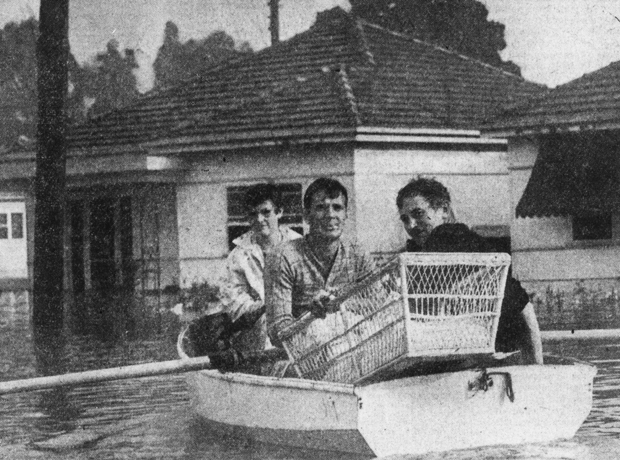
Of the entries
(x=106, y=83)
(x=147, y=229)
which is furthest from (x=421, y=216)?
(x=106, y=83)

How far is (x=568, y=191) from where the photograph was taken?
59.5ft

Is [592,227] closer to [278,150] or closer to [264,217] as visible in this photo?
[278,150]

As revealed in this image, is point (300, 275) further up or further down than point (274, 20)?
further down

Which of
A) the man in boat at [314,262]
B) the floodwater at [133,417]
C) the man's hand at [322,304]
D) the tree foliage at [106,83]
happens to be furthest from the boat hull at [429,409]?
the tree foliage at [106,83]

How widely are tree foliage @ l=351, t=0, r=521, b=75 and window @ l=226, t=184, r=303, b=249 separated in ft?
37.1

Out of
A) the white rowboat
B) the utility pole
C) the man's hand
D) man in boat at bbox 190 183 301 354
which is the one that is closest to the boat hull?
the white rowboat

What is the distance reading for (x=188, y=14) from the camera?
31.8m

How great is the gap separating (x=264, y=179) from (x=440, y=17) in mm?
15138

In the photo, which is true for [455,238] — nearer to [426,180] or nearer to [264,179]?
[426,180]

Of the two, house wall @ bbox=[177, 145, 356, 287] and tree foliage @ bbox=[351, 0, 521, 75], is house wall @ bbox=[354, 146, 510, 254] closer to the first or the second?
house wall @ bbox=[177, 145, 356, 287]

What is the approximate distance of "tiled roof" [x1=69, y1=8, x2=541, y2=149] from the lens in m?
20.2

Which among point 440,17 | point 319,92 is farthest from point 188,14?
point 319,92

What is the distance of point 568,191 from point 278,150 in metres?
4.95

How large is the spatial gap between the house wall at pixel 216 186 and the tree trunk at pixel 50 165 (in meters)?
4.21
